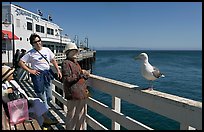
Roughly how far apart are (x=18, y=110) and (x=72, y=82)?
0.79 m

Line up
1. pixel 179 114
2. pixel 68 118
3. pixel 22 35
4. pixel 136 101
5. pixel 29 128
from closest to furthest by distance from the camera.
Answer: pixel 179 114 → pixel 136 101 → pixel 29 128 → pixel 68 118 → pixel 22 35

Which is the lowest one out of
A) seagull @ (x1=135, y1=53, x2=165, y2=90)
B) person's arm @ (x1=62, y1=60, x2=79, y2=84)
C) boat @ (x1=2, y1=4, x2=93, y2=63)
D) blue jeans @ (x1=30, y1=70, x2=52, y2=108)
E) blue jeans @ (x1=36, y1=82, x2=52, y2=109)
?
blue jeans @ (x1=36, y1=82, x2=52, y2=109)

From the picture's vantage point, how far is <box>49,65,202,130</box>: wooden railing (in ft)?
6.64

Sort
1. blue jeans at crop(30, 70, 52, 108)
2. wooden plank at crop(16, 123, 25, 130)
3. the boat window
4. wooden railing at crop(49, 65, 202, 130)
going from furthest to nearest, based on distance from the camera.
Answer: the boat window
blue jeans at crop(30, 70, 52, 108)
wooden plank at crop(16, 123, 25, 130)
wooden railing at crop(49, 65, 202, 130)

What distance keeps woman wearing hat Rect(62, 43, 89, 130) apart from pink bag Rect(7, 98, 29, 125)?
2.11 feet

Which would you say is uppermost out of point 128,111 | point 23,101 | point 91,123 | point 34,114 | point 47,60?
point 47,60

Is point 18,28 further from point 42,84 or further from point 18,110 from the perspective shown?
point 18,110

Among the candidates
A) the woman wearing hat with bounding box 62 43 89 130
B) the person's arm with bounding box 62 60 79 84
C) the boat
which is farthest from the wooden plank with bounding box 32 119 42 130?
the boat

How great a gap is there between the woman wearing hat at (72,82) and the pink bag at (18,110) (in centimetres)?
64

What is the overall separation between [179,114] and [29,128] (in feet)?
5.72

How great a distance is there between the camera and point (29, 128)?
2965 millimetres

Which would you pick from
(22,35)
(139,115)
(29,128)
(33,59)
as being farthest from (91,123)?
(22,35)

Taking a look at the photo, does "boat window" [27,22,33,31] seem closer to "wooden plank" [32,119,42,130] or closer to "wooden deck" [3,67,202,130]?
"wooden deck" [3,67,202,130]

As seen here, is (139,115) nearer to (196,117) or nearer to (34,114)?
(34,114)
